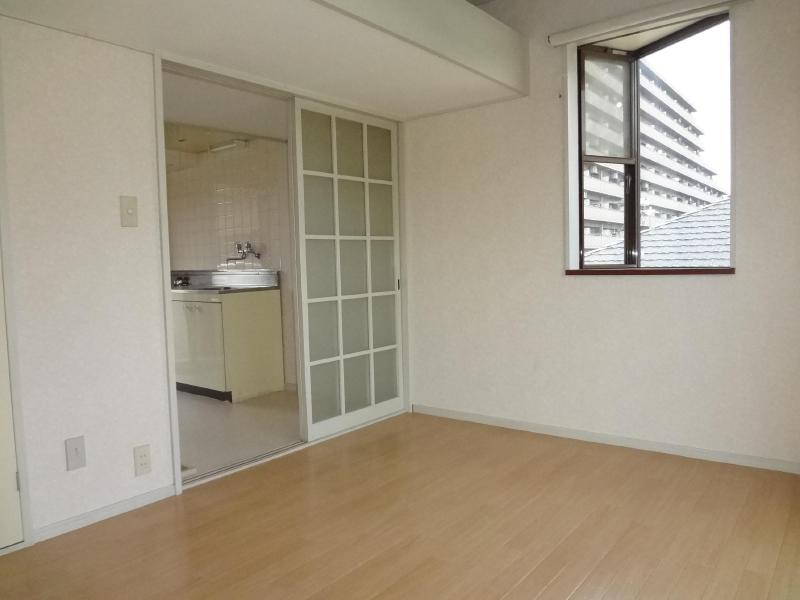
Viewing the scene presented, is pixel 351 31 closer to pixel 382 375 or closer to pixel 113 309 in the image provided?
pixel 113 309

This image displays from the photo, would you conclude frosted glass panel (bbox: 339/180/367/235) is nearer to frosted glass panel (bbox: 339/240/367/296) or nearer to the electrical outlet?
frosted glass panel (bbox: 339/240/367/296)

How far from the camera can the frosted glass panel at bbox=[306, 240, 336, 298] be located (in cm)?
362

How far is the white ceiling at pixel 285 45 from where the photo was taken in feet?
7.40

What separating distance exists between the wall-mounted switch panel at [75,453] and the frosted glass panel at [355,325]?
5.59 ft

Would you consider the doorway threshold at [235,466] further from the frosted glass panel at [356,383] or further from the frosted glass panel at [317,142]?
the frosted glass panel at [317,142]

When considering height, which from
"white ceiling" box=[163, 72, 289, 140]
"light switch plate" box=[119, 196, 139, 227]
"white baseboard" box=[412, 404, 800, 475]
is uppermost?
"white ceiling" box=[163, 72, 289, 140]

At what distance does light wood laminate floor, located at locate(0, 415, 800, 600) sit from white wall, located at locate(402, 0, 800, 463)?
35cm

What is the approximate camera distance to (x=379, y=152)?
410 cm

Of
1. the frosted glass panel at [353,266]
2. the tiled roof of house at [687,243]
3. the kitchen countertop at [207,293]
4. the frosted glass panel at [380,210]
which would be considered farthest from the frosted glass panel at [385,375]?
the tiled roof of house at [687,243]

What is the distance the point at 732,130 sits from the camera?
2951 mm

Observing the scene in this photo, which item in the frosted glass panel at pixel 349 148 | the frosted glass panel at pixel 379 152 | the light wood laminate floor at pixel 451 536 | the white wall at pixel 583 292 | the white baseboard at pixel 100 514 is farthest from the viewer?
the frosted glass panel at pixel 379 152

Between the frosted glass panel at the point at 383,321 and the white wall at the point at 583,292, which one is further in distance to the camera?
the frosted glass panel at the point at 383,321

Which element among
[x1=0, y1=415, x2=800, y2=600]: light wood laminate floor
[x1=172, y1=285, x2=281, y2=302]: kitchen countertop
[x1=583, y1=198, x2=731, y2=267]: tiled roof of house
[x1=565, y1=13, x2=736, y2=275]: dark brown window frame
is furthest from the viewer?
[x1=172, y1=285, x2=281, y2=302]: kitchen countertop

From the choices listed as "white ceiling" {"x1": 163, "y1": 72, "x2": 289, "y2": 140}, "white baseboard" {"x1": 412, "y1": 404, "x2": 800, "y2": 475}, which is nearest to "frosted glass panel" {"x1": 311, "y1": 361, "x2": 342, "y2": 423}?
"white baseboard" {"x1": 412, "y1": 404, "x2": 800, "y2": 475}
